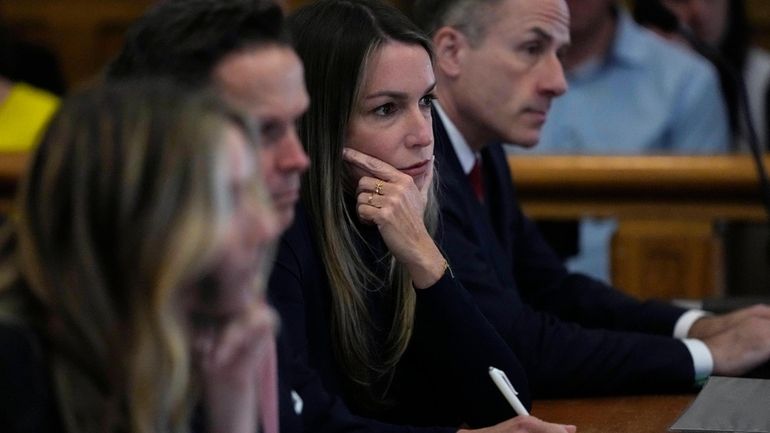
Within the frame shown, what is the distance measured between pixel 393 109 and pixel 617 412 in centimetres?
57

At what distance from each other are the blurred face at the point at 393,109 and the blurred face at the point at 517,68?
0.69 m

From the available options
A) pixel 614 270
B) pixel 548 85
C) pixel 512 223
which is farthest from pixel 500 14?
pixel 614 270

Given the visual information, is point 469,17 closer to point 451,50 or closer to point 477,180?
point 451,50

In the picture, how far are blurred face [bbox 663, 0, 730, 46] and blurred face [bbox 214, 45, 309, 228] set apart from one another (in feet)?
10.4

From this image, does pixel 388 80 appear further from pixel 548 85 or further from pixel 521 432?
pixel 548 85

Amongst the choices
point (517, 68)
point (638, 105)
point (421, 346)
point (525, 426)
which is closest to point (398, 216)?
point (421, 346)

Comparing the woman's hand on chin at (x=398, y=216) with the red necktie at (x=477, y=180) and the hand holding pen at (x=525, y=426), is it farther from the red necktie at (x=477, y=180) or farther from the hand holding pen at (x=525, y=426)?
the red necktie at (x=477, y=180)

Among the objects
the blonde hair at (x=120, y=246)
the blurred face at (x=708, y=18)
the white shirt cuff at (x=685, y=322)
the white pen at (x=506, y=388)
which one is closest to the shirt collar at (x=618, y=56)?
the blurred face at (x=708, y=18)

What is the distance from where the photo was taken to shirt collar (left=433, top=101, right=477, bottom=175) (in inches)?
110

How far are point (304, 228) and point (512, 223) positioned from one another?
0.90m

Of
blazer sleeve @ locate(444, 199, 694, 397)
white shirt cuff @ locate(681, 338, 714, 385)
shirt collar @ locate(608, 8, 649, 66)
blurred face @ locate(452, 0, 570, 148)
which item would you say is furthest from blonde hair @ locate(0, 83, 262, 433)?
shirt collar @ locate(608, 8, 649, 66)

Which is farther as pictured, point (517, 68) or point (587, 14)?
point (587, 14)

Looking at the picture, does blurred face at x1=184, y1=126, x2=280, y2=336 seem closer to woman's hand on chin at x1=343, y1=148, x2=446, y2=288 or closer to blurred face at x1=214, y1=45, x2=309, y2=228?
blurred face at x1=214, y1=45, x2=309, y2=228

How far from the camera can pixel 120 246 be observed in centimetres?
131
